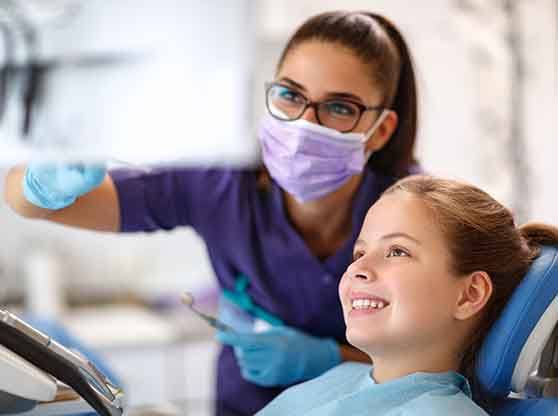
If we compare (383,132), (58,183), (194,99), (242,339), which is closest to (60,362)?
(58,183)

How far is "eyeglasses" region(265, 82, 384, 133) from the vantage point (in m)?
1.35

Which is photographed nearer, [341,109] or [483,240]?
[483,240]

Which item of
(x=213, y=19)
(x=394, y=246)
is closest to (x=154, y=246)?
(x=213, y=19)

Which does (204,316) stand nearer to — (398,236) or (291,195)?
(291,195)

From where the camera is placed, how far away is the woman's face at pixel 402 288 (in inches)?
47.7

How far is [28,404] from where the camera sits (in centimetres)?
110

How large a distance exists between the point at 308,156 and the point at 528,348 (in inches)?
17.0

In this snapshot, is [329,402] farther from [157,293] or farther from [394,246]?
[157,293]

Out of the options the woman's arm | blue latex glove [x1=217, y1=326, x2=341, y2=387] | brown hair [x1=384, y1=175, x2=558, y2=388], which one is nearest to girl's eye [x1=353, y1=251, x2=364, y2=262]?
brown hair [x1=384, y1=175, x2=558, y2=388]

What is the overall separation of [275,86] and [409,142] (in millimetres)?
258

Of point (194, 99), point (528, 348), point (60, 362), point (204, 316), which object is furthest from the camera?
point (194, 99)

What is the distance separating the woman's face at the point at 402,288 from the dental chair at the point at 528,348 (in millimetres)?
74

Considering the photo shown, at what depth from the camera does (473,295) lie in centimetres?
124

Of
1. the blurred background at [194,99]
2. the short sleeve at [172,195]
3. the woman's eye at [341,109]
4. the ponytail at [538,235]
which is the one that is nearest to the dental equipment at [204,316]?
the short sleeve at [172,195]
